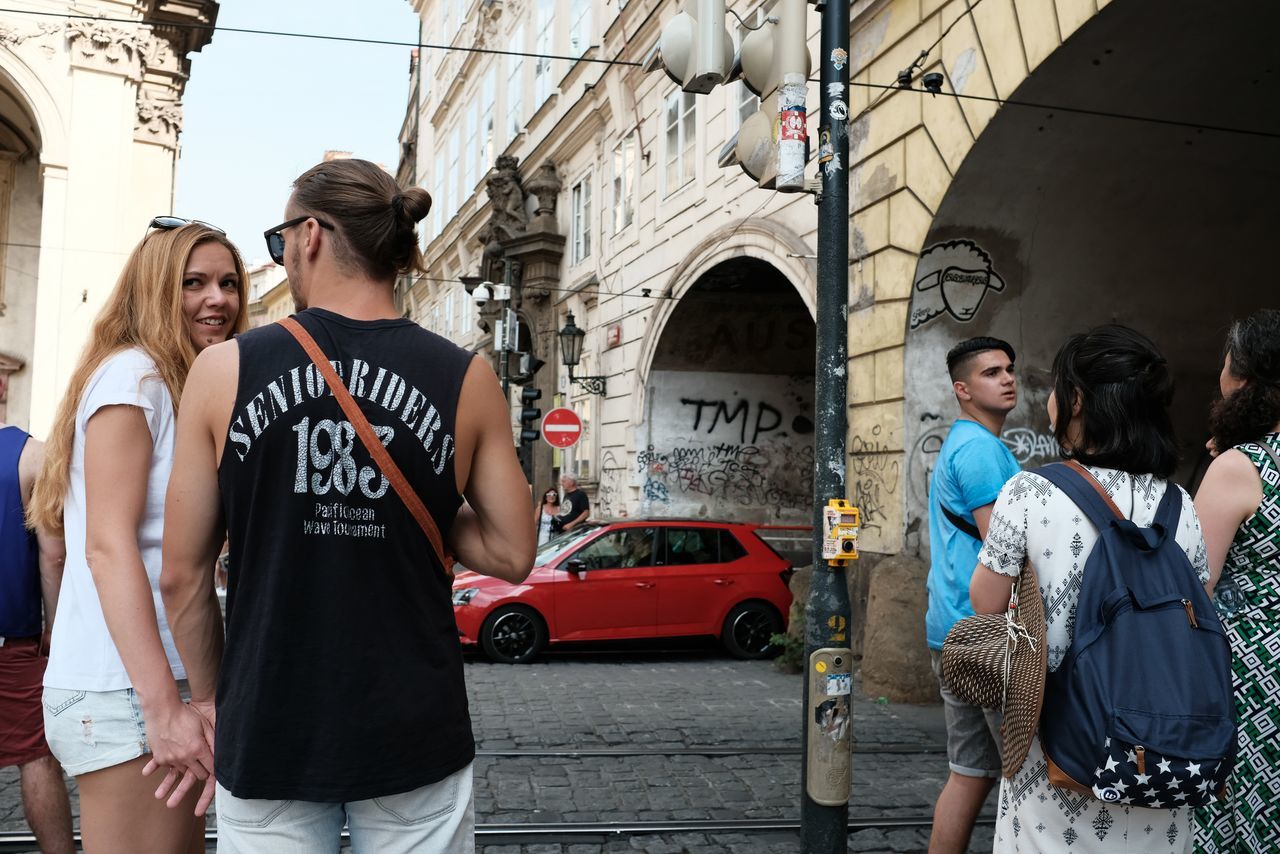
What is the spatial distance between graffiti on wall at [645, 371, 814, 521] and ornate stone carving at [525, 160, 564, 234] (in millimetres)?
6426

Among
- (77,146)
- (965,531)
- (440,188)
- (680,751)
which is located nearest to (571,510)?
(680,751)

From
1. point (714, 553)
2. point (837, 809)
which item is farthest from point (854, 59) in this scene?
point (837, 809)

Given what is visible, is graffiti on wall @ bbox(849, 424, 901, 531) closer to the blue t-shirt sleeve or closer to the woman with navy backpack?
the blue t-shirt sleeve

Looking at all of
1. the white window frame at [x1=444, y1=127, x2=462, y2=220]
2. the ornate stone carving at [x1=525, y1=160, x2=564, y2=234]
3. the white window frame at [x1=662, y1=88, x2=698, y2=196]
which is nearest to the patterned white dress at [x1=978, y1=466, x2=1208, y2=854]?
the white window frame at [x1=662, y1=88, x2=698, y2=196]

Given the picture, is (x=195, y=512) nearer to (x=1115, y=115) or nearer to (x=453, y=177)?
(x=1115, y=115)

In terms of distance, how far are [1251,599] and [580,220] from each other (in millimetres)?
19807

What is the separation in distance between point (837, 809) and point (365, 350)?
3.16m

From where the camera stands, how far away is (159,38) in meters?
Result: 21.8

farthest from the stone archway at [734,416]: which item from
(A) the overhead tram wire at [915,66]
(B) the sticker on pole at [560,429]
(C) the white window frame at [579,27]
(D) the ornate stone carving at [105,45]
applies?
(D) the ornate stone carving at [105,45]

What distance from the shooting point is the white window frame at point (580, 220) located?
21578 millimetres

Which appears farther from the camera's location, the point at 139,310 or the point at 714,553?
the point at 714,553

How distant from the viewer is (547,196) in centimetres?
2322

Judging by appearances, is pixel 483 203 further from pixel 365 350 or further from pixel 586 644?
pixel 365 350

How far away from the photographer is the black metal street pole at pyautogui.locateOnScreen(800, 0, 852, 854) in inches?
180
